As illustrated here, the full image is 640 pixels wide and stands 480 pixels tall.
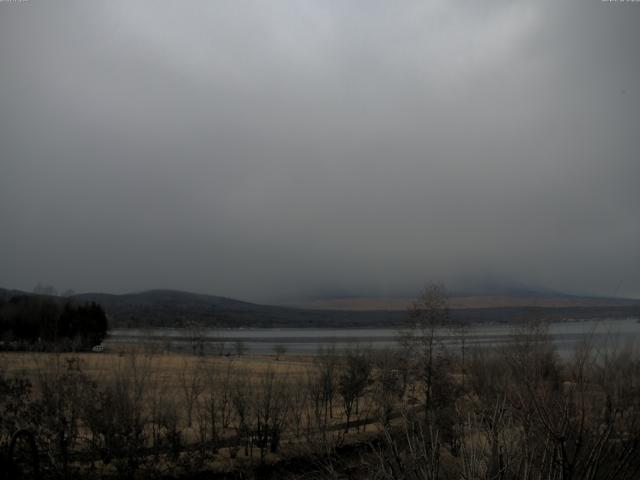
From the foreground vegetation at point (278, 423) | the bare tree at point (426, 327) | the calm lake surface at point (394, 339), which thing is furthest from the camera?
the bare tree at point (426, 327)

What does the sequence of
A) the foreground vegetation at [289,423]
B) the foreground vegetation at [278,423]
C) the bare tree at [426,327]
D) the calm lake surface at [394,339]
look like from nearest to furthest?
the foreground vegetation at [289,423] → the foreground vegetation at [278,423] → the calm lake surface at [394,339] → the bare tree at [426,327]

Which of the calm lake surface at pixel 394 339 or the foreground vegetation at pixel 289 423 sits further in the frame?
the calm lake surface at pixel 394 339

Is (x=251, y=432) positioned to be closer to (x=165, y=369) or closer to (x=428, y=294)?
(x=428, y=294)

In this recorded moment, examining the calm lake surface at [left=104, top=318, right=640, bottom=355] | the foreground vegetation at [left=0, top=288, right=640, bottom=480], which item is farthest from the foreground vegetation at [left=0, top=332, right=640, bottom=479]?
the calm lake surface at [left=104, top=318, right=640, bottom=355]

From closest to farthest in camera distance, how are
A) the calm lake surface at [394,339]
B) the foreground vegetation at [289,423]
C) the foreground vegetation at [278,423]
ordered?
the foreground vegetation at [289,423], the foreground vegetation at [278,423], the calm lake surface at [394,339]

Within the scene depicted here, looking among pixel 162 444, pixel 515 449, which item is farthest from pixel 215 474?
pixel 515 449

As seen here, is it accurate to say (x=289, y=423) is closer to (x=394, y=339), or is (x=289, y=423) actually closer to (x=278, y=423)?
(x=278, y=423)

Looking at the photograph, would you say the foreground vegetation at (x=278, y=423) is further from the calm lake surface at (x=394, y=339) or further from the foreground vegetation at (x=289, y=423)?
the calm lake surface at (x=394, y=339)

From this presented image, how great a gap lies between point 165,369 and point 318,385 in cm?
2830

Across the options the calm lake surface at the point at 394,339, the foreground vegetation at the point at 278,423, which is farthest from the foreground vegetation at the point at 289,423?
the calm lake surface at the point at 394,339

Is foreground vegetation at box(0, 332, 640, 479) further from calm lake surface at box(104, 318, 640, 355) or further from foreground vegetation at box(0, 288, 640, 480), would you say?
calm lake surface at box(104, 318, 640, 355)

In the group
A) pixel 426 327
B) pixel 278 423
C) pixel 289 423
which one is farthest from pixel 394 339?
pixel 278 423

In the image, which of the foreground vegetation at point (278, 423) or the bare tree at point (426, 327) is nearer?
the foreground vegetation at point (278, 423)

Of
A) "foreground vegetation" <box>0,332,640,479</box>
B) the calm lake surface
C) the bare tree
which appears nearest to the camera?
"foreground vegetation" <box>0,332,640,479</box>
